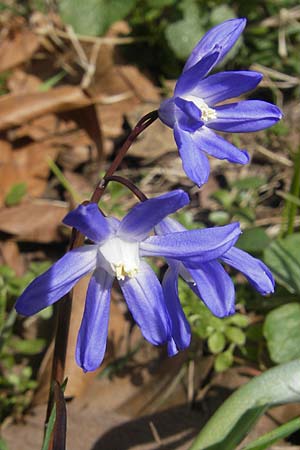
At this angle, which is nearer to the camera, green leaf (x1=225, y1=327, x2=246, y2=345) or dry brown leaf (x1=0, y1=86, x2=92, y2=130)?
green leaf (x1=225, y1=327, x2=246, y2=345)

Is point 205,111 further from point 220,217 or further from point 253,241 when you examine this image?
point 220,217

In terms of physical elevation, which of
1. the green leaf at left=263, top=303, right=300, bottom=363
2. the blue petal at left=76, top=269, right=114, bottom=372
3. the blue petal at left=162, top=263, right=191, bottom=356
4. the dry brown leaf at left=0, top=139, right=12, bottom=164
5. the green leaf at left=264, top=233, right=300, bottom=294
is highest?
the blue petal at left=76, top=269, right=114, bottom=372

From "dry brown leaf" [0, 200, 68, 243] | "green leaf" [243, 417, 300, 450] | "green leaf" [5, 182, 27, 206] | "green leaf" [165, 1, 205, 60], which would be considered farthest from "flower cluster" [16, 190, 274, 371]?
"green leaf" [165, 1, 205, 60]

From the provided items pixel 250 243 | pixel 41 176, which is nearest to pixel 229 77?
pixel 250 243

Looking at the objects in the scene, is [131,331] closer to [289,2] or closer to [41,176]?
[41,176]

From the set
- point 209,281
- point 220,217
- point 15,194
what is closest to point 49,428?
point 209,281

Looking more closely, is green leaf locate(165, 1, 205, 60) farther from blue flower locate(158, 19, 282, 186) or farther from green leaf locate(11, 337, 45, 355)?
blue flower locate(158, 19, 282, 186)

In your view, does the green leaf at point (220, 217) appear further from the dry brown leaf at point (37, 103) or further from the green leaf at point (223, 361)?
the dry brown leaf at point (37, 103)
